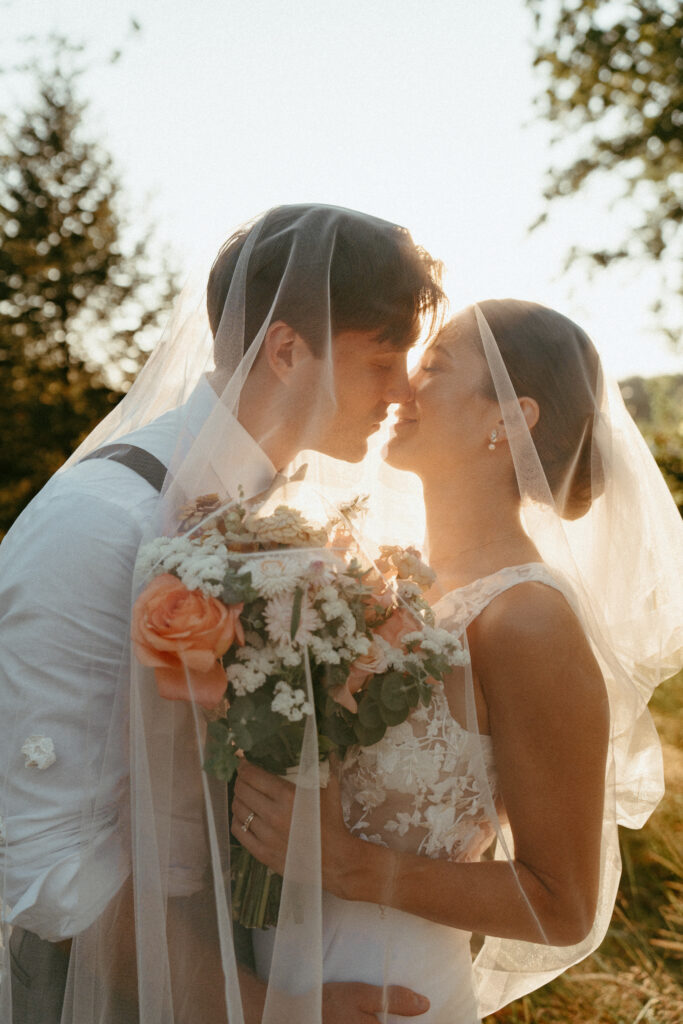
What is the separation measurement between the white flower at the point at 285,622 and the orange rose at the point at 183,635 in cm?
6

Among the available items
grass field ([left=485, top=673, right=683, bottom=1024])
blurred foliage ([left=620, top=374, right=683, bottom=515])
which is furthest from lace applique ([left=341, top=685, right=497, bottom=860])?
blurred foliage ([left=620, top=374, right=683, bottom=515])

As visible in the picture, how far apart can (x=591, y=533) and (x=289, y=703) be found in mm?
1366

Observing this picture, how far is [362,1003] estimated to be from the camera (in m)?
2.13

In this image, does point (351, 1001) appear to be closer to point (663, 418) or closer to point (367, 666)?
point (367, 666)

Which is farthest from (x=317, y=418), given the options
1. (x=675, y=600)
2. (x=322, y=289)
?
(x=675, y=600)

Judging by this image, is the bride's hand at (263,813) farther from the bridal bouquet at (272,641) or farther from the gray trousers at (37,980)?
the gray trousers at (37,980)

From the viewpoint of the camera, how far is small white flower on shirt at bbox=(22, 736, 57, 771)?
197 cm

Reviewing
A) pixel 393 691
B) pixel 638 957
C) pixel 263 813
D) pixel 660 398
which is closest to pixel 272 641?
pixel 393 691

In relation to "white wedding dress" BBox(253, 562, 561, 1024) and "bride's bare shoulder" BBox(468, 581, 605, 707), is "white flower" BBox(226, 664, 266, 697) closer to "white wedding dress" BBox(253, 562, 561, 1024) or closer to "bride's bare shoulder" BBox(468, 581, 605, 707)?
"white wedding dress" BBox(253, 562, 561, 1024)

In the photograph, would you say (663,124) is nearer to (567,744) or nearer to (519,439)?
(519,439)

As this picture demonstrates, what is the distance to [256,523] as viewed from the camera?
196cm

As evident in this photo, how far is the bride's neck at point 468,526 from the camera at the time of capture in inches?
106

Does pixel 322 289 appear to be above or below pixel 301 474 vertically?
above

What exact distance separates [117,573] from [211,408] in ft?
1.57
